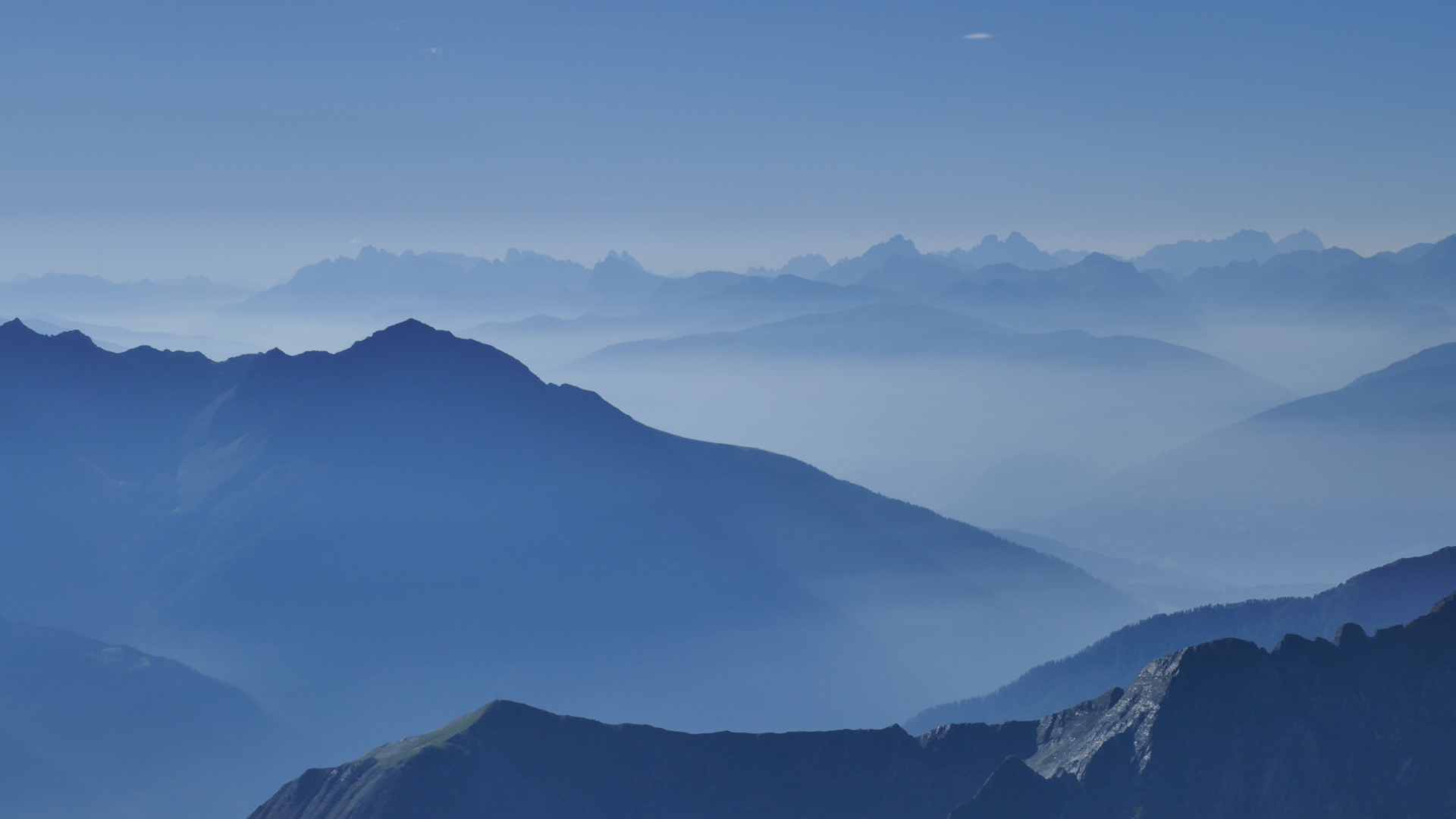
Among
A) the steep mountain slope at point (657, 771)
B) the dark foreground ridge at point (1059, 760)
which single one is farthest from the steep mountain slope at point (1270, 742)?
the steep mountain slope at point (657, 771)

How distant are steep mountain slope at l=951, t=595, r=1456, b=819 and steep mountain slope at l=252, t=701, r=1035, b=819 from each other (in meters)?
15.7

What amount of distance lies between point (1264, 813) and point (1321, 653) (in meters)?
19.1

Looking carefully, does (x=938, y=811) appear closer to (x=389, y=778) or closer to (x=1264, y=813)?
(x=1264, y=813)

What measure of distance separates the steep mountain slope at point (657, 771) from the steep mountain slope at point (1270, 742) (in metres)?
15.7

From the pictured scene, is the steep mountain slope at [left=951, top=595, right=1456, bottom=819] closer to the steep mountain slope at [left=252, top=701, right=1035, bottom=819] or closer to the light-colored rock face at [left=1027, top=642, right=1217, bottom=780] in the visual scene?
the light-colored rock face at [left=1027, top=642, right=1217, bottom=780]

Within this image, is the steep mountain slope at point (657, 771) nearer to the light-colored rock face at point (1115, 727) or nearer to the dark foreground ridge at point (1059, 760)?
the dark foreground ridge at point (1059, 760)

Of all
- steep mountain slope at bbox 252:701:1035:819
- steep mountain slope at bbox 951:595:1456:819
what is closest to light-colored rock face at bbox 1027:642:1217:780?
steep mountain slope at bbox 951:595:1456:819

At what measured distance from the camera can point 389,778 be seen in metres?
125

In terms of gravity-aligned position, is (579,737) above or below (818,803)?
above

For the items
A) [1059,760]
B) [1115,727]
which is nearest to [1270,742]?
[1115,727]

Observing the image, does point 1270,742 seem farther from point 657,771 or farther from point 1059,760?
point 657,771

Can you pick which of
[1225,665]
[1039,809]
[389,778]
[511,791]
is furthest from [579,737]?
Result: [1225,665]

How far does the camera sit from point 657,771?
134375 millimetres

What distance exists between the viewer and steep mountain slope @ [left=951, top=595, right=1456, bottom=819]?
11319cm
